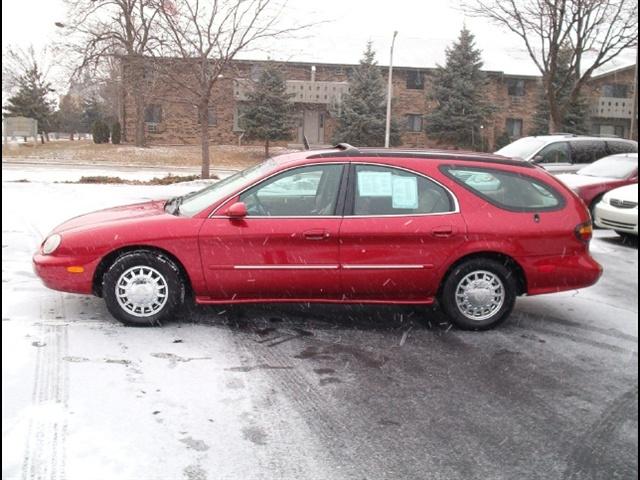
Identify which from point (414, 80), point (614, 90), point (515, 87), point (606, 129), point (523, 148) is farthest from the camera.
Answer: point (614, 90)

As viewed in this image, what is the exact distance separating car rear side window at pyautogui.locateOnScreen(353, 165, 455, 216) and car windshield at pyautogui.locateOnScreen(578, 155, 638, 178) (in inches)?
274

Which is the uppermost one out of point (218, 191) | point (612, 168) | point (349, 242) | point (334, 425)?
point (612, 168)

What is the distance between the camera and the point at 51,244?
446 centimetres

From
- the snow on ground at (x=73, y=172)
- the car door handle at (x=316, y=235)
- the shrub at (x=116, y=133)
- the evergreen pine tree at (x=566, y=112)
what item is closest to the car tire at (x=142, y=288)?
the car door handle at (x=316, y=235)

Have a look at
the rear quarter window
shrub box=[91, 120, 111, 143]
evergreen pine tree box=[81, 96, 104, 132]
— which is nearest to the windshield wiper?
evergreen pine tree box=[81, 96, 104, 132]

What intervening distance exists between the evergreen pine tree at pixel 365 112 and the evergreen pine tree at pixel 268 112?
0.67 meters

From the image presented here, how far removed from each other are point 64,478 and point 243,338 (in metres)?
1.94

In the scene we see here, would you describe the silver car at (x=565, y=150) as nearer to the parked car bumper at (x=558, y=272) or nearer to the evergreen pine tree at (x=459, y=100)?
the evergreen pine tree at (x=459, y=100)

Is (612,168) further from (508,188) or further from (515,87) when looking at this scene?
(515,87)

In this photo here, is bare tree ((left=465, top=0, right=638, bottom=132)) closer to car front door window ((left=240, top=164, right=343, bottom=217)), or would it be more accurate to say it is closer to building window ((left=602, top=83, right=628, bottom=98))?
building window ((left=602, top=83, right=628, bottom=98))

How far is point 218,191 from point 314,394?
80.3 inches

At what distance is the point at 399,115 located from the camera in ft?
28.3

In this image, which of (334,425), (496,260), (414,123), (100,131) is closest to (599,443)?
(334,425)

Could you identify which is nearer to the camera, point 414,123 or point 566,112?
point 414,123
